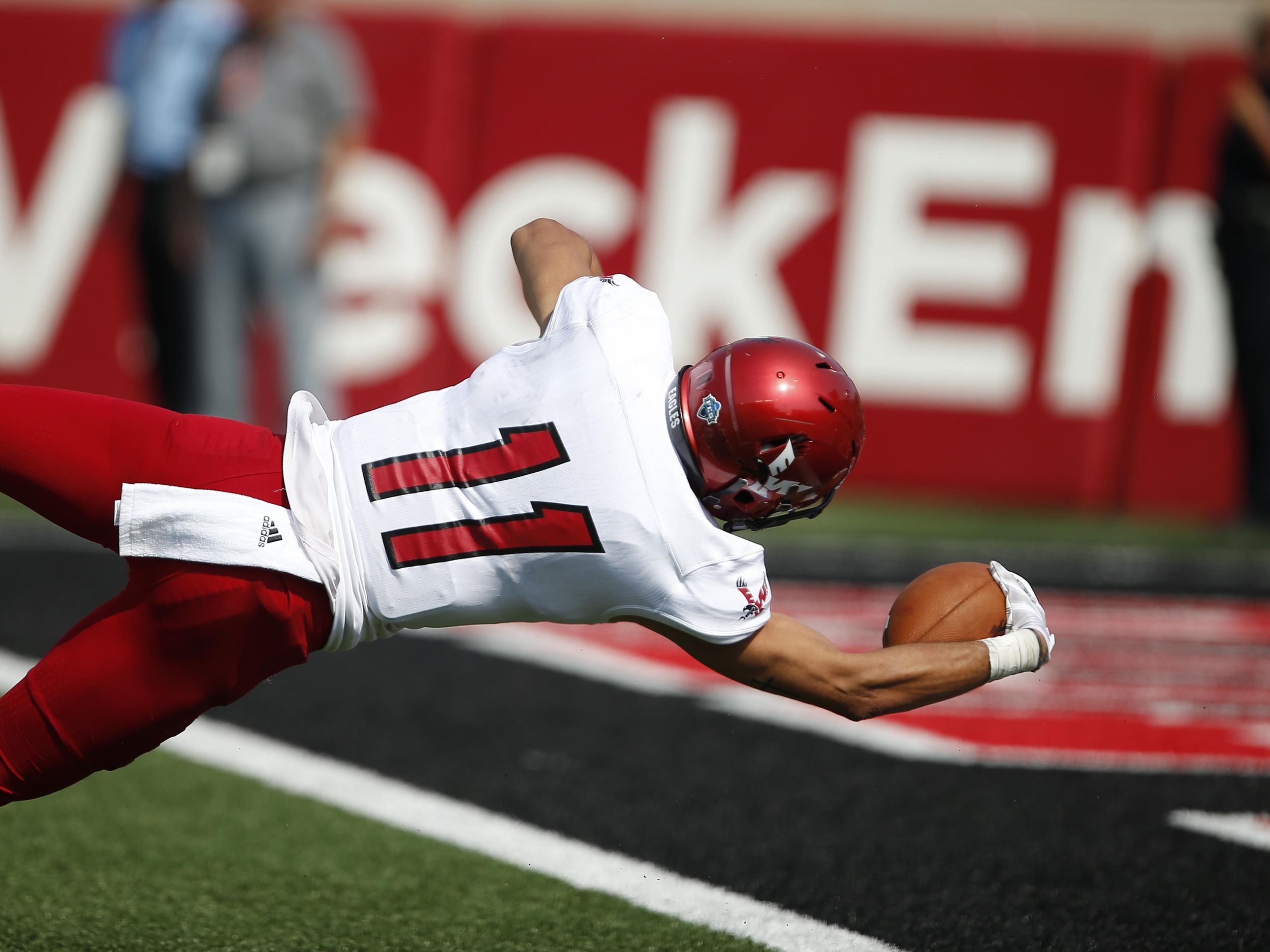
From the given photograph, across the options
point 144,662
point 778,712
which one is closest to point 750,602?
point 144,662

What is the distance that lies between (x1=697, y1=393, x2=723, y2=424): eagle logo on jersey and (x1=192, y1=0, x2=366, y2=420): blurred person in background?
5021mm

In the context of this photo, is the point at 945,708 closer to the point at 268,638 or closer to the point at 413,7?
the point at 268,638

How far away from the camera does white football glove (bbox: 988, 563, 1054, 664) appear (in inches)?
114

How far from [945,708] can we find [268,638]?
2721 mm

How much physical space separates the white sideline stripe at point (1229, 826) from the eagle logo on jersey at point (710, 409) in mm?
1821

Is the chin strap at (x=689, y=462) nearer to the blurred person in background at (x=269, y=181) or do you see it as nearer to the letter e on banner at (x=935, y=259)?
the blurred person in background at (x=269, y=181)

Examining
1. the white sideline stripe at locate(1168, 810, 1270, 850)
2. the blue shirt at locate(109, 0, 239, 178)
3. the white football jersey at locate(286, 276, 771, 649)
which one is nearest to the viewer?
the white football jersey at locate(286, 276, 771, 649)

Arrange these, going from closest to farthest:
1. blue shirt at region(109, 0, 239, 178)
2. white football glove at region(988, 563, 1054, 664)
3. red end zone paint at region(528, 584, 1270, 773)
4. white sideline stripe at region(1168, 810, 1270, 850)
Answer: white football glove at region(988, 563, 1054, 664) < white sideline stripe at region(1168, 810, 1270, 850) < red end zone paint at region(528, 584, 1270, 773) < blue shirt at region(109, 0, 239, 178)

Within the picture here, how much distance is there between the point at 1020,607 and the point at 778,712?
1874mm

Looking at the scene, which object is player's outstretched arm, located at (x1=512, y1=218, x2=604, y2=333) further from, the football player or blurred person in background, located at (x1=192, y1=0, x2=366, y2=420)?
blurred person in background, located at (x1=192, y1=0, x2=366, y2=420)

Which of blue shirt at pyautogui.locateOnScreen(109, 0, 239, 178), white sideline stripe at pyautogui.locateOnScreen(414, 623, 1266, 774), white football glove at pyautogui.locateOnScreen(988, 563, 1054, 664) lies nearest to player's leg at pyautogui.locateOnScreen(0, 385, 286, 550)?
white football glove at pyautogui.locateOnScreen(988, 563, 1054, 664)

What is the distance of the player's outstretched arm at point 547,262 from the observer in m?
3.10

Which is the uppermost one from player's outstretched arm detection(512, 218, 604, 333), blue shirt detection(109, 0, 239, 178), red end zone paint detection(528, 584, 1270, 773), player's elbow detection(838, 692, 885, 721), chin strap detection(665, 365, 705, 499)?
blue shirt detection(109, 0, 239, 178)

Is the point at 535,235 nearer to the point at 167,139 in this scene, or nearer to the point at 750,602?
the point at 750,602
